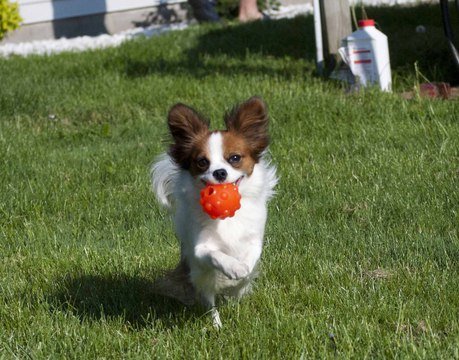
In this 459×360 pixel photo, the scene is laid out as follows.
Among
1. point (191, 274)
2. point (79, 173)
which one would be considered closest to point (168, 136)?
point (191, 274)

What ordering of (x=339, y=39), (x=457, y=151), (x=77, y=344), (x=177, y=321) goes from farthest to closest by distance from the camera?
(x=339, y=39) < (x=457, y=151) < (x=177, y=321) < (x=77, y=344)

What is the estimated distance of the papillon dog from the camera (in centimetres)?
439

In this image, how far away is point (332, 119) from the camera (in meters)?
8.56

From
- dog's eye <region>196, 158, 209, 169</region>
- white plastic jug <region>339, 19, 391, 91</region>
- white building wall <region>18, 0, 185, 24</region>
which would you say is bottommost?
white building wall <region>18, 0, 185, 24</region>

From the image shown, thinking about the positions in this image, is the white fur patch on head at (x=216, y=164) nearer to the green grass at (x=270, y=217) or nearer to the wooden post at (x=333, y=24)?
the green grass at (x=270, y=217)

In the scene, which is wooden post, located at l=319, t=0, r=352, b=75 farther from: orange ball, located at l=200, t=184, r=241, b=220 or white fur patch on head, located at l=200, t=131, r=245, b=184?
orange ball, located at l=200, t=184, r=241, b=220

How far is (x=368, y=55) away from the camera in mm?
9375

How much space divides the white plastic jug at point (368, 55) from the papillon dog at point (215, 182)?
4788mm

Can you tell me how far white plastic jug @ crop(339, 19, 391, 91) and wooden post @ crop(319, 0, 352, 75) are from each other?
1.81ft

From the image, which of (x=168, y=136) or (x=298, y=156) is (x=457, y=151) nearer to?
(x=298, y=156)

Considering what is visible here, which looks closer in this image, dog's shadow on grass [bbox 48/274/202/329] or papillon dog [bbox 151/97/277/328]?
papillon dog [bbox 151/97/277/328]

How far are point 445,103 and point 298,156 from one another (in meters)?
1.73

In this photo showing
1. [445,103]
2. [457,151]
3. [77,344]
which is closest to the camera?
[77,344]

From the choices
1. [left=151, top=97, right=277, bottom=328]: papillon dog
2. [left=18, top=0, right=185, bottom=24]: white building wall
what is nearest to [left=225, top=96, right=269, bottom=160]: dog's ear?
[left=151, top=97, right=277, bottom=328]: papillon dog
